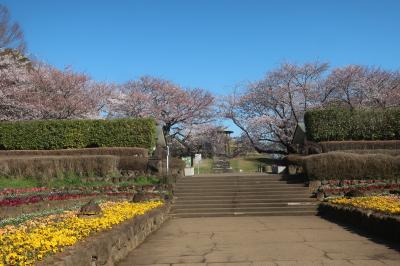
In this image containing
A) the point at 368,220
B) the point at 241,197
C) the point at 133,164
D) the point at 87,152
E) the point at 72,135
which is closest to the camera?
the point at 368,220

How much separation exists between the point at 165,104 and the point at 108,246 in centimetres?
3538

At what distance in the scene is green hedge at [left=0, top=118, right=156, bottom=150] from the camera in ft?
79.8

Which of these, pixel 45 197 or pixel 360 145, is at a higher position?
pixel 360 145

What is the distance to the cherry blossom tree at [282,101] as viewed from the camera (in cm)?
3691

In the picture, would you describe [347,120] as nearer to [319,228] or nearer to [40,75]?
[319,228]

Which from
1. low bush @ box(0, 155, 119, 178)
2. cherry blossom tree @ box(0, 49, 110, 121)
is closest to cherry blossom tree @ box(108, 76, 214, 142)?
cherry blossom tree @ box(0, 49, 110, 121)

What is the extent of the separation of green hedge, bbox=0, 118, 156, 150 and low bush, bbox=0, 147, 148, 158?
72cm

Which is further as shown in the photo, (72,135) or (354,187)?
(72,135)

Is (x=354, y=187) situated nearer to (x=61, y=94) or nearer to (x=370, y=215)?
(x=370, y=215)

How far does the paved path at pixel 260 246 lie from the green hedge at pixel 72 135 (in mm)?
11952

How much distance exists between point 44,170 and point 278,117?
2193 cm

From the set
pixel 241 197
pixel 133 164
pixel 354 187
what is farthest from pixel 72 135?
pixel 354 187

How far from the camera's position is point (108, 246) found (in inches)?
258

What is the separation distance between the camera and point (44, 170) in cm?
2023
